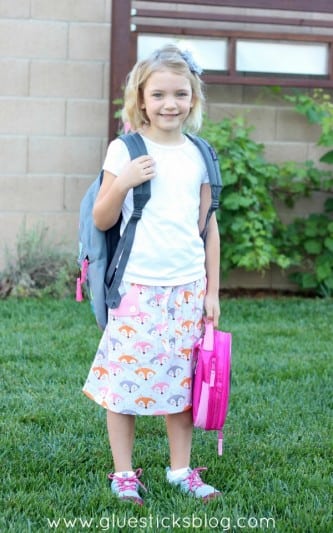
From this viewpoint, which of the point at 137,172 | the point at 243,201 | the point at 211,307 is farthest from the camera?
the point at 243,201

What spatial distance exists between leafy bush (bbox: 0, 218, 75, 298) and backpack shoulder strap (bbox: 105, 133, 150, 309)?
3.59 meters

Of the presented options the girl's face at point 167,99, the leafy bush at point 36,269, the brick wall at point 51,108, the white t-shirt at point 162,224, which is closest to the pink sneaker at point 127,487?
the white t-shirt at point 162,224

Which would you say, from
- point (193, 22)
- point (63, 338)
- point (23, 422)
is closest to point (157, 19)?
point (193, 22)

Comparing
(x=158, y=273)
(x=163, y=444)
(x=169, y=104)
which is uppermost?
(x=169, y=104)

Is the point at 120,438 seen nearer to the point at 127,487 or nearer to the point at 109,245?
the point at 127,487

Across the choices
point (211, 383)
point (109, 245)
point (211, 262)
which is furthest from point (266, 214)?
point (211, 383)

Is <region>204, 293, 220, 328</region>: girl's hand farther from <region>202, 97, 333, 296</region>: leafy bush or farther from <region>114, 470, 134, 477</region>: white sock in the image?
<region>202, 97, 333, 296</region>: leafy bush

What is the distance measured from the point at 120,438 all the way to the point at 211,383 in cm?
37

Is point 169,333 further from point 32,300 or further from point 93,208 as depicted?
point 32,300

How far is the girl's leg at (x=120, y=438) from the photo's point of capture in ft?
10.2

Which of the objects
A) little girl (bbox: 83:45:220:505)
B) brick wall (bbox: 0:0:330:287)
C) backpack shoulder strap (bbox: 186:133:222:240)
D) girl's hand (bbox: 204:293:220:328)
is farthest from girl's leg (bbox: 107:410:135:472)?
brick wall (bbox: 0:0:330:287)

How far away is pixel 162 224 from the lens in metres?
3.02

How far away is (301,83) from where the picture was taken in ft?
22.9

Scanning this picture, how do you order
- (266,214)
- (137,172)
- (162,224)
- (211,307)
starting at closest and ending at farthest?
(137,172), (162,224), (211,307), (266,214)
